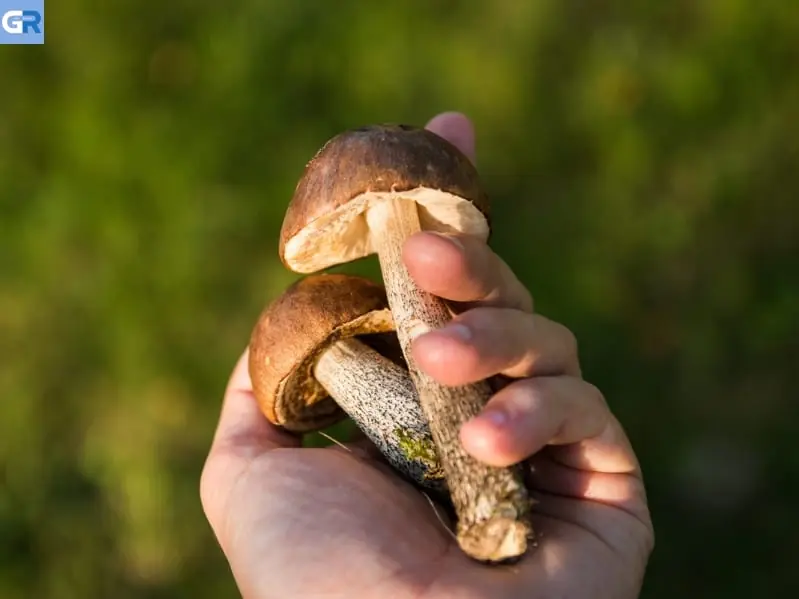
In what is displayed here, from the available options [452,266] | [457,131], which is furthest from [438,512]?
[457,131]

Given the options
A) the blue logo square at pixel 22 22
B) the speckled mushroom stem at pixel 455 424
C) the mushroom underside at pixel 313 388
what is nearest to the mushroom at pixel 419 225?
the speckled mushroom stem at pixel 455 424

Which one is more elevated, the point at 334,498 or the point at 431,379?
the point at 431,379

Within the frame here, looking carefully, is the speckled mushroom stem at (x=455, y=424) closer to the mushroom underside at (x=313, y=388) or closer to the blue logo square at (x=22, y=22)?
the mushroom underside at (x=313, y=388)

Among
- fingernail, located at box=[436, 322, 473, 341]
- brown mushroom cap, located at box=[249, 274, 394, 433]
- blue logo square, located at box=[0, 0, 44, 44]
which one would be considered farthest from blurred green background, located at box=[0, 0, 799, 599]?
fingernail, located at box=[436, 322, 473, 341]

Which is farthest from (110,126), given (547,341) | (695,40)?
(695,40)

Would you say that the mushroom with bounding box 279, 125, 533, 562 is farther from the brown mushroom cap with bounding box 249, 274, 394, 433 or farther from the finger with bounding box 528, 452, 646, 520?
the finger with bounding box 528, 452, 646, 520

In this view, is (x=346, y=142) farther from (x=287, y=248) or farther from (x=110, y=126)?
(x=110, y=126)

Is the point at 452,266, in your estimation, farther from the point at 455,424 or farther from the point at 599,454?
the point at 599,454
